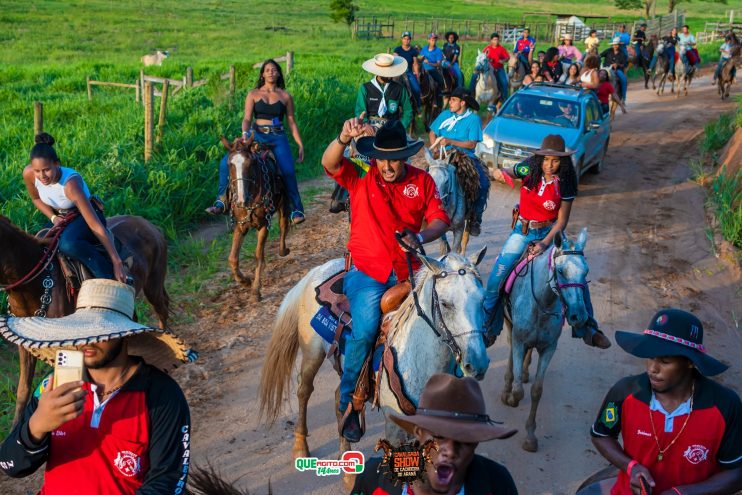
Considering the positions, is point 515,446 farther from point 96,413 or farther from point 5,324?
point 5,324

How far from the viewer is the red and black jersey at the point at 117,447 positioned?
307 cm

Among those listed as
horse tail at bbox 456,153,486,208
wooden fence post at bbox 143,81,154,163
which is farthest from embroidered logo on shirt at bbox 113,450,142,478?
wooden fence post at bbox 143,81,154,163

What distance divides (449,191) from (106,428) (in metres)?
6.99

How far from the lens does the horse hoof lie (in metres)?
6.18

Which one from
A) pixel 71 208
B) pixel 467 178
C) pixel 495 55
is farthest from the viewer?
pixel 495 55

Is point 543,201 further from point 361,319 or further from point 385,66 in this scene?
point 385,66

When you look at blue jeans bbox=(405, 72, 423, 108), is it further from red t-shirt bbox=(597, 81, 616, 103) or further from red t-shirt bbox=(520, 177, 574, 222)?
red t-shirt bbox=(520, 177, 574, 222)

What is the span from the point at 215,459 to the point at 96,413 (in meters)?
3.04

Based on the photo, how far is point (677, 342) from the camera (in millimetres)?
3627

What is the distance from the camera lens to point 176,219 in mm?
11094

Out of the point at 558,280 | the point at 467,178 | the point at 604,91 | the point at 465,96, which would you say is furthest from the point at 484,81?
the point at 558,280

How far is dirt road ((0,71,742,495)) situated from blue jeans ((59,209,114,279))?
4.82ft

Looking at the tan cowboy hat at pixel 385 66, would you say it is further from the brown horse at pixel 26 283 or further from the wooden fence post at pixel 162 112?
the brown horse at pixel 26 283

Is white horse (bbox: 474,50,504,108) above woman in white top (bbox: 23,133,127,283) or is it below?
below
